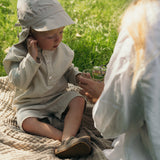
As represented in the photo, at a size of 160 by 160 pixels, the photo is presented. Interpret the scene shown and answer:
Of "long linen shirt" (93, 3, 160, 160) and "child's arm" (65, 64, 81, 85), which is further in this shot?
"child's arm" (65, 64, 81, 85)

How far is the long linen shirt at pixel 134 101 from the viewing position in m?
1.09

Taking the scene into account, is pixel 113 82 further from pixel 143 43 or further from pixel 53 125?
pixel 53 125

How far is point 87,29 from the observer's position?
12.8 feet

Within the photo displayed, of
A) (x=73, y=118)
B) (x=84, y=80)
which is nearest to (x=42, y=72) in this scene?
(x=84, y=80)

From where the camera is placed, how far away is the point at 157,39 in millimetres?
1088

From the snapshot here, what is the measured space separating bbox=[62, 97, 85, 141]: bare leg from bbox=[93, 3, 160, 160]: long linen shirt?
0.76m

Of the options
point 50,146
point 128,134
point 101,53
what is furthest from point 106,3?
point 128,134

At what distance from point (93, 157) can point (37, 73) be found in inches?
32.3

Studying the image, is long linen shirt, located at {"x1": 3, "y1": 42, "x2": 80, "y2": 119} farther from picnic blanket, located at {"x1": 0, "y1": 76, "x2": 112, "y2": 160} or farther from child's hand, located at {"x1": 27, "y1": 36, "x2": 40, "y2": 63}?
picnic blanket, located at {"x1": 0, "y1": 76, "x2": 112, "y2": 160}

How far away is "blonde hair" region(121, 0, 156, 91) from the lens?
111 centimetres

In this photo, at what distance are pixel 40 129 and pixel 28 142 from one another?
145 mm

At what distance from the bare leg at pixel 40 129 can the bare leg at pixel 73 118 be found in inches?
3.0

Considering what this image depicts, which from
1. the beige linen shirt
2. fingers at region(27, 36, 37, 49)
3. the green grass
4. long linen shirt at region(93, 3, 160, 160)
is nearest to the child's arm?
the beige linen shirt

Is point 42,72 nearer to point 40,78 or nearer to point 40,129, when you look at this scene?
point 40,78
